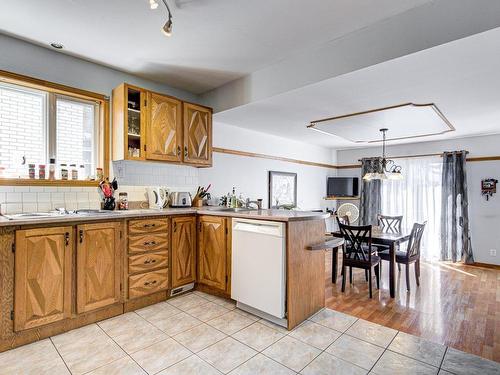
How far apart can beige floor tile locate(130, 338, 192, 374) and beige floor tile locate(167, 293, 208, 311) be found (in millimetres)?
671

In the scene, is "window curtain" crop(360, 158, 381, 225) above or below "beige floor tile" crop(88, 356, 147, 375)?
above

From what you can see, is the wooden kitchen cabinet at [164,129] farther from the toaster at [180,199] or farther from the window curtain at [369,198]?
the window curtain at [369,198]

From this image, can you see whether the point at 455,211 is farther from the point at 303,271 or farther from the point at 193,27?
the point at 193,27

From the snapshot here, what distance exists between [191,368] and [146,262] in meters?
1.24

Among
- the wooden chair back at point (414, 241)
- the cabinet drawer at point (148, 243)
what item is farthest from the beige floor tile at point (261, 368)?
the wooden chair back at point (414, 241)

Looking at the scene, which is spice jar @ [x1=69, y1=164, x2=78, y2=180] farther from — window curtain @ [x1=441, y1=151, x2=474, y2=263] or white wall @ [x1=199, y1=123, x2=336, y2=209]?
window curtain @ [x1=441, y1=151, x2=474, y2=263]

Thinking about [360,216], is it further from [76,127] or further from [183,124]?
[76,127]

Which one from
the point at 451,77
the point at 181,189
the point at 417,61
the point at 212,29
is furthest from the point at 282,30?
the point at 181,189

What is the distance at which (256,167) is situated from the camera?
4.83 meters

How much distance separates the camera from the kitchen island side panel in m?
2.38

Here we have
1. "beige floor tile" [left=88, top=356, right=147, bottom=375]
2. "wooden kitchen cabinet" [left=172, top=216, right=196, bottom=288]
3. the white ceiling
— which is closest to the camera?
"beige floor tile" [left=88, top=356, right=147, bottom=375]

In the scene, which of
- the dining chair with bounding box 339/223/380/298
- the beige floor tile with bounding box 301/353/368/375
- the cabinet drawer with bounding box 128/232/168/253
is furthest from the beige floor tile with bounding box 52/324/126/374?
the dining chair with bounding box 339/223/380/298

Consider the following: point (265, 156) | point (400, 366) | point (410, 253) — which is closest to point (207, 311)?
point (400, 366)

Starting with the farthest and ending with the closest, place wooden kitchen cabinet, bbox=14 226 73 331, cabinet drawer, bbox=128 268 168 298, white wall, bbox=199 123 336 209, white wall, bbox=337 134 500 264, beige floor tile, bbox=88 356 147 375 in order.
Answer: white wall, bbox=337 134 500 264
white wall, bbox=199 123 336 209
cabinet drawer, bbox=128 268 168 298
wooden kitchen cabinet, bbox=14 226 73 331
beige floor tile, bbox=88 356 147 375
